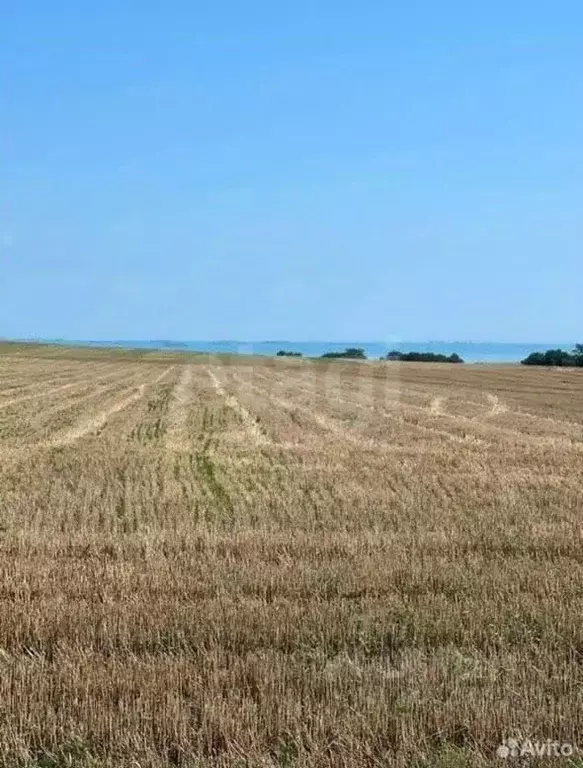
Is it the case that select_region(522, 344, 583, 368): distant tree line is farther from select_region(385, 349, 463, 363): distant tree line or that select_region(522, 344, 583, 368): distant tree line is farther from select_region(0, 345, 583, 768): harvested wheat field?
select_region(0, 345, 583, 768): harvested wheat field

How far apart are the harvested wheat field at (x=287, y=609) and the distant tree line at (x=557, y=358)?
79.4m

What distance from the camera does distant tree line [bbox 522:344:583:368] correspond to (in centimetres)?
9475

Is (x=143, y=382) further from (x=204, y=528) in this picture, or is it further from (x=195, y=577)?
(x=195, y=577)

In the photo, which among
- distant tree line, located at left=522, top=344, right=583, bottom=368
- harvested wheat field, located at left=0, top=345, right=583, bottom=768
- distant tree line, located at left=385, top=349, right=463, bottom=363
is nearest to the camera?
harvested wheat field, located at left=0, top=345, right=583, bottom=768

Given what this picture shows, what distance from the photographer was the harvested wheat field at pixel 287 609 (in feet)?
15.9

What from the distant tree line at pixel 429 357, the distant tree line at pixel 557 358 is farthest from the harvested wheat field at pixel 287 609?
the distant tree line at pixel 429 357

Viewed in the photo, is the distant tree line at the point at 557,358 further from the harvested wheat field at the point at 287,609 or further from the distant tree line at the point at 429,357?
the harvested wheat field at the point at 287,609

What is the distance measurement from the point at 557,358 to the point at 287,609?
9634 centimetres

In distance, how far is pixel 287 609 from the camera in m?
7.13

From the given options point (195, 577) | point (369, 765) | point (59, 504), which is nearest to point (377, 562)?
point (195, 577)

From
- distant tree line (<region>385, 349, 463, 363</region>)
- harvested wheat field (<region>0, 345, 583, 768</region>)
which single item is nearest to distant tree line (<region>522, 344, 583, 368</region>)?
distant tree line (<region>385, 349, 463, 363</region>)

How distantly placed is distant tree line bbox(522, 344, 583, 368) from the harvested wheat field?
7943 cm

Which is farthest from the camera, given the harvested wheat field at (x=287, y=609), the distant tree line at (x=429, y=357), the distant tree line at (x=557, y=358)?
the distant tree line at (x=429, y=357)

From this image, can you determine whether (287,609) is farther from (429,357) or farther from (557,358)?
(429,357)
